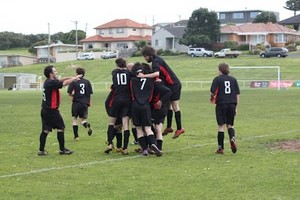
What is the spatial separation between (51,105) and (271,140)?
19.2ft

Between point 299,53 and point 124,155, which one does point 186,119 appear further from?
point 299,53

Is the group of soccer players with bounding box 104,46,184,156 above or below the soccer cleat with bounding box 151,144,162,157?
above

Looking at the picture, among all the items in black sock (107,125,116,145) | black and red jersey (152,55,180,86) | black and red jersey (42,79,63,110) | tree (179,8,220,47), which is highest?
tree (179,8,220,47)

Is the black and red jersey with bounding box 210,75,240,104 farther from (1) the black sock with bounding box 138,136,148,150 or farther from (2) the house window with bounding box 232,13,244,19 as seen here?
(2) the house window with bounding box 232,13,244,19

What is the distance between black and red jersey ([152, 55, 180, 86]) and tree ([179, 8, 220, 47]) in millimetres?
91565


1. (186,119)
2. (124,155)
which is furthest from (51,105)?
(186,119)

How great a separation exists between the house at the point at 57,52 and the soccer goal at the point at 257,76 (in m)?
55.6

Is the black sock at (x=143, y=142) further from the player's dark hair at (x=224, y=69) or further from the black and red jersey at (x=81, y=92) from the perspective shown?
the black and red jersey at (x=81, y=92)

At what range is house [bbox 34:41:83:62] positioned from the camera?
120938mm

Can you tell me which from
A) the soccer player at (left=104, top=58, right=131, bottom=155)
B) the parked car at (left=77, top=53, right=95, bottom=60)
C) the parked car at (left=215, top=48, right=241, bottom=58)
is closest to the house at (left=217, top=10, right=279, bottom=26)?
the parked car at (left=77, top=53, right=95, bottom=60)

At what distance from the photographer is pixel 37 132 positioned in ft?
61.8

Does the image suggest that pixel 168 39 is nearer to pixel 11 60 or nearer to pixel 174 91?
pixel 11 60

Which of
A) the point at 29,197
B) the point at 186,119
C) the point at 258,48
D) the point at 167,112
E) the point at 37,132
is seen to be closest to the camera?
the point at 29,197

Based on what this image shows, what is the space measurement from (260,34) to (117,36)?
121 ft
